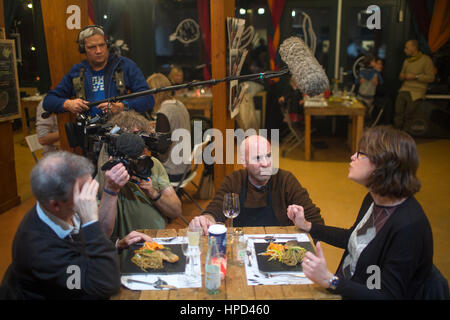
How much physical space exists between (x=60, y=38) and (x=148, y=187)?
1.70m

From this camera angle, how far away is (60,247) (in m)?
1.47

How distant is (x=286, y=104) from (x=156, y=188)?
444 centimetres

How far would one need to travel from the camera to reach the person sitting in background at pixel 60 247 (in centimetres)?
144

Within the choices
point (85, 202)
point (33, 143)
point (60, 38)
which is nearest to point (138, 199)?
point (85, 202)

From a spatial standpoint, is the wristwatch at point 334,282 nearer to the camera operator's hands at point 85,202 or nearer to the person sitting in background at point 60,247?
the person sitting in background at point 60,247

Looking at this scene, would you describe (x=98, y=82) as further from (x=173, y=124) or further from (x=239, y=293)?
(x=239, y=293)

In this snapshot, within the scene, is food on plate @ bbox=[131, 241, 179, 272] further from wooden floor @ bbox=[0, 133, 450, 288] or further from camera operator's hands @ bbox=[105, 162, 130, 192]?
wooden floor @ bbox=[0, 133, 450, 288]

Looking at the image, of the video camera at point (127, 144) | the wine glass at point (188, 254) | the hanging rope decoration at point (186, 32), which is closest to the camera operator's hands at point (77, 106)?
the video camera at point (127, 144)

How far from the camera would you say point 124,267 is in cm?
172

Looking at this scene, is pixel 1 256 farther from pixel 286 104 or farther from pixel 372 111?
pixel 372 111

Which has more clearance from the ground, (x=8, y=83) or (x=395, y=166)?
(x=8, y=83)

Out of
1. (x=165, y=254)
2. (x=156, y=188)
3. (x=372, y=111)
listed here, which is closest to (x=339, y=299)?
(x=165, y=254)

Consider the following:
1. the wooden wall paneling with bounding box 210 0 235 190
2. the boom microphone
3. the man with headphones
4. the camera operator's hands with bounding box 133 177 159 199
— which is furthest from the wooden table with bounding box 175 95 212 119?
the boom microphone

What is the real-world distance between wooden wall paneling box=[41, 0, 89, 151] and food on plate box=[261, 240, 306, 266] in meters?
2.34
